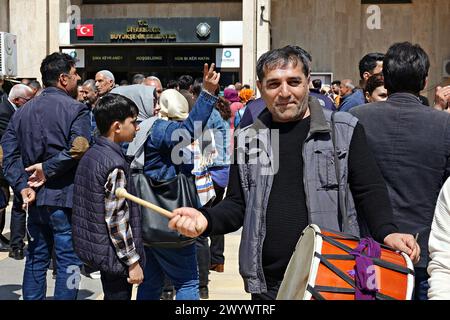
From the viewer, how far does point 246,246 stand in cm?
312

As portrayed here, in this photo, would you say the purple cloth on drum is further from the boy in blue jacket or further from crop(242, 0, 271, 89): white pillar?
crop(242, 0, 271, 89): white pillar

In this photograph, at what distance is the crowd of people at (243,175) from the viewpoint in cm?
302

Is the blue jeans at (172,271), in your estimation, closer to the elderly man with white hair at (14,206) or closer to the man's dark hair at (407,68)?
the man's dark hair at (407,68)

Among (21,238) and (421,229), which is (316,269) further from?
(21,238)

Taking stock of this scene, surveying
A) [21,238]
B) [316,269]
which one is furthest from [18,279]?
[316,269]

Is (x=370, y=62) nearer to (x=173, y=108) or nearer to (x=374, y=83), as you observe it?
(x=374, y=83)

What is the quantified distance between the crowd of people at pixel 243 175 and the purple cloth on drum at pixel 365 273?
0.67 feet

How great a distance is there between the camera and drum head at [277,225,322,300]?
2477mm

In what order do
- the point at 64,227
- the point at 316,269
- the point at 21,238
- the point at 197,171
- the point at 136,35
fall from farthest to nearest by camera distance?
the point at 136,35, the point at 21,238, the point at 197,171, the point at 64,227, the point at 316,269

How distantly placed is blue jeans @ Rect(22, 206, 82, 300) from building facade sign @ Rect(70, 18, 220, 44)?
18.5 metres

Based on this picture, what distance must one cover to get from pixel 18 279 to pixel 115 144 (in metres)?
3.42

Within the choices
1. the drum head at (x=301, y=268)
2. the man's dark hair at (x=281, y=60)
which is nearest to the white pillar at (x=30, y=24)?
the man's dark hair at (x=281, y=60)

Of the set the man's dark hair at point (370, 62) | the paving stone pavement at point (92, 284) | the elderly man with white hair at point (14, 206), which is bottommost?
the paving stone pavement at point (92, 284)

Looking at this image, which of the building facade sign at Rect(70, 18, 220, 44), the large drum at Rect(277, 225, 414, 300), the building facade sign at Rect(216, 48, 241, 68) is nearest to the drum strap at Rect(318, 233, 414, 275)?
the large drum at Rect(277, 225, 414, 300)
